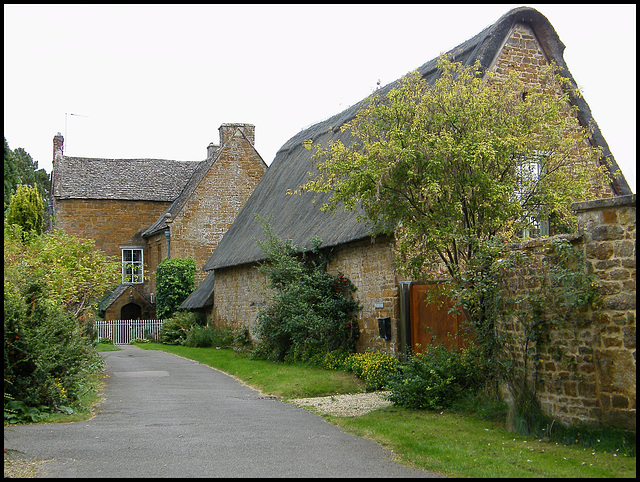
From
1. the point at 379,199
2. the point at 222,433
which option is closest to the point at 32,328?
the point at 222,433

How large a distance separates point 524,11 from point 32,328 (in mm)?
12354

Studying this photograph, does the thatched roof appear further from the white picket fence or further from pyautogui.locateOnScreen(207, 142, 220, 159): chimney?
pyautogui.locateOnScreen(207, 142, 220, 159): chimney

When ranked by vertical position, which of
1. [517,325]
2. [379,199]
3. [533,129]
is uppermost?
[533,129]

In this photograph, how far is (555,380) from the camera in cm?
850

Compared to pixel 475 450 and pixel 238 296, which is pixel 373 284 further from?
pixel 238 296

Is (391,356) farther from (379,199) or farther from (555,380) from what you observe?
(555,380)

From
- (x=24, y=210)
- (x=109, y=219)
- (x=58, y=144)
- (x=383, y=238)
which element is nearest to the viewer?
(x=383, y=238)

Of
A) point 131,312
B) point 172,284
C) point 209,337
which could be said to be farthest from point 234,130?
point 209,337

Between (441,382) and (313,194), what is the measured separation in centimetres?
1104

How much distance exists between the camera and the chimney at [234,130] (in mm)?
35125

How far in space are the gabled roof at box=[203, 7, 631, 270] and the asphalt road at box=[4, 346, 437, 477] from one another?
16.0 ft

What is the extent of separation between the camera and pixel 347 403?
38.3 feet

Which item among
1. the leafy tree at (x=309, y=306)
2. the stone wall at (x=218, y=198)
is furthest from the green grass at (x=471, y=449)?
the stone wall at (x=218, y=198)

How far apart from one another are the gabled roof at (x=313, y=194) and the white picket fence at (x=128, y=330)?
636 centimetres
